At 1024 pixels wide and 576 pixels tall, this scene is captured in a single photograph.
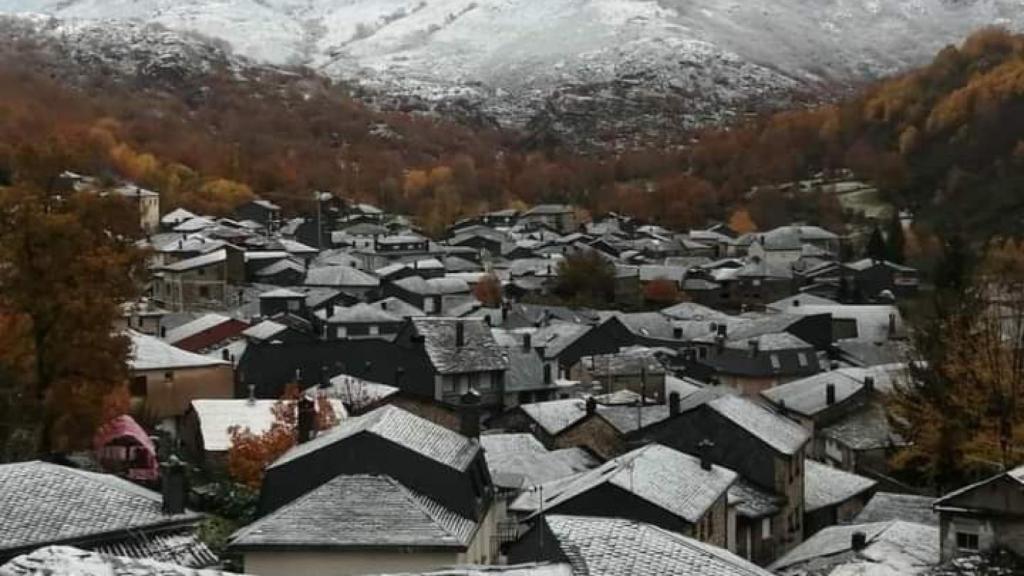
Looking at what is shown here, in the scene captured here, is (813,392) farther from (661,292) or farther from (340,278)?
(661,292)

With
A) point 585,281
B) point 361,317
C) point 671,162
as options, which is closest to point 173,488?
point 361,317

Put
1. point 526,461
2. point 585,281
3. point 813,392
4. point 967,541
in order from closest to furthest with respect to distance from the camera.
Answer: point 967,541, point 526,461, point 813,392, point 585,281

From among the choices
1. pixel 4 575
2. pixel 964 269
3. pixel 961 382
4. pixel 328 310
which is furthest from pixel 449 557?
pixel 964 269

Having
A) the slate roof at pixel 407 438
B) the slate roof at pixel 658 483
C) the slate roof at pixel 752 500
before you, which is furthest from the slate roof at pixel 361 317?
the slate roof at pixel 407 438

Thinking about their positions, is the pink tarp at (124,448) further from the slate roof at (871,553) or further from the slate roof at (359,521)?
the slate roof at (871,553)

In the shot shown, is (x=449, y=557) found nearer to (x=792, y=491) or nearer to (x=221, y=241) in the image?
(x=792, y=491)

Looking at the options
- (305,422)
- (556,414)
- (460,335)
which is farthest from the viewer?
(460,335)
